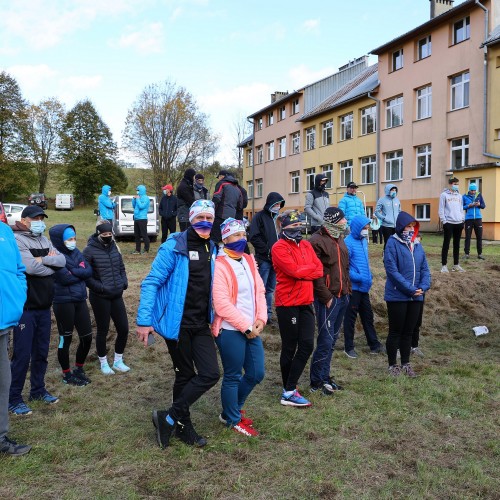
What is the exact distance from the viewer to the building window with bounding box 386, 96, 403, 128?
29391 millimetres

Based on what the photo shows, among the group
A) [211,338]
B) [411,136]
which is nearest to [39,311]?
[211,338]

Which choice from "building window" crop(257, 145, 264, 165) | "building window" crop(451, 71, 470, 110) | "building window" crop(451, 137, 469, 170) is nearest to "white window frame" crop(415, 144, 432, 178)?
"building window" crop(451, 137, 469, 170)

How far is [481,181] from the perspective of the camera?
22.4 metres

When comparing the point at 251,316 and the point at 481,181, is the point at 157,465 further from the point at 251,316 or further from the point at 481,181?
the point at 481,181

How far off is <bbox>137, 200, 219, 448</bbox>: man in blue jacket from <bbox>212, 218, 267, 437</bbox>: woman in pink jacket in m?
0.12

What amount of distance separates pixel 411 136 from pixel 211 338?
26.6m

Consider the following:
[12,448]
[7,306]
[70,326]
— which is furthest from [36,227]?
[12,448]

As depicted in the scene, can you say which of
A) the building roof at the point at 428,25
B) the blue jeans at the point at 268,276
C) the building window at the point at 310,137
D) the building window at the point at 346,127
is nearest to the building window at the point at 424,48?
the building roof at the point at 428,25

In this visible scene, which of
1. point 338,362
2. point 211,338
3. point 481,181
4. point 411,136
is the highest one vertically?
point 411,136

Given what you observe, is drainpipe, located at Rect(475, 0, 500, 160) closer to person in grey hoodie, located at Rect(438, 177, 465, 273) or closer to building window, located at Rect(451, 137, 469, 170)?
building window, located at Rect(451, 137, 469, 170)

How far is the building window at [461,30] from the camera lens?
81.5 ft

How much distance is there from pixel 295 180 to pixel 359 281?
3513cm

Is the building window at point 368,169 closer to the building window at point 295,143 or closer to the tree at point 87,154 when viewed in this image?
the building window at point 295,143

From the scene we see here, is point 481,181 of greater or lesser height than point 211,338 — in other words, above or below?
above
